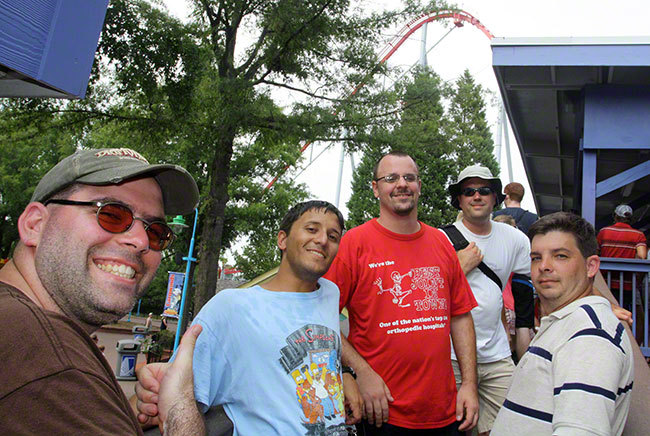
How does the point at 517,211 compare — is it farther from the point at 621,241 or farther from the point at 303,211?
the point at 303,211

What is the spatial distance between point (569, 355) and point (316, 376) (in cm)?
97

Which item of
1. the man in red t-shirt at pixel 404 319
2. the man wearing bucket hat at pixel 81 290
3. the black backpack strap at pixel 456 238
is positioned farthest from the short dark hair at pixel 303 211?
the black backpack strap at pixel 456 238

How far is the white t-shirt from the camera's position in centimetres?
331

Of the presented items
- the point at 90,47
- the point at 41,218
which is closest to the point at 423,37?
the point at 90,47

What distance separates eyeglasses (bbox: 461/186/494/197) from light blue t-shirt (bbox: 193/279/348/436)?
185cm

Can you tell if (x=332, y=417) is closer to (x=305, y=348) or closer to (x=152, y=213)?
(x=305, y=348)

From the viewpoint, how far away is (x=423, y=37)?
33188 mm

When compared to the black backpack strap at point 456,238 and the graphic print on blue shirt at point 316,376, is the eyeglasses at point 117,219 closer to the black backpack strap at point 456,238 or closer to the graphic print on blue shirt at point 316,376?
the graphic print on blue shirt at point 316,376

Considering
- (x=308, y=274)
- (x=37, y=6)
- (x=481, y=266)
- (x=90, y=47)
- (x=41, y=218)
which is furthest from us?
(x=90, y=47)

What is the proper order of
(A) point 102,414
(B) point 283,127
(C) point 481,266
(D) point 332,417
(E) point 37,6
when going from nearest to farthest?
(A) point 102,414, (D) point 332,417, (E) point 37,6, (C) point 481,266, (B) point 283,127

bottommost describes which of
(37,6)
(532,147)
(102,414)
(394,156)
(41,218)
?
(102,414)

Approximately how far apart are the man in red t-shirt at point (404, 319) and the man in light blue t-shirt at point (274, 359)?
430mm

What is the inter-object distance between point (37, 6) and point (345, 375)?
2.93 m

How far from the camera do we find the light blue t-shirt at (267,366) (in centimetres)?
195
